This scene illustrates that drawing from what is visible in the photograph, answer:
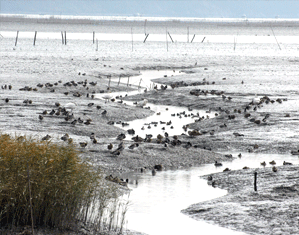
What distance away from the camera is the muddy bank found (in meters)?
7.65

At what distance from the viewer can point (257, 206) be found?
325 inches

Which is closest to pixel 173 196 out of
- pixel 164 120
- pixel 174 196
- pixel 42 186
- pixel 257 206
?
pixel 174 196

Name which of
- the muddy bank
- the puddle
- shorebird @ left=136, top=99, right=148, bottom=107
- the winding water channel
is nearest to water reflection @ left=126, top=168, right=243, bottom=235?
the winding water channel

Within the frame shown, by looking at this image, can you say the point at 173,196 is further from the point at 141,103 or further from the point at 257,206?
the point at 141,103

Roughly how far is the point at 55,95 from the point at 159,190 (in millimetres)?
10629

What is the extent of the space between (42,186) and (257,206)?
334 cm

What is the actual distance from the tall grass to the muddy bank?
6.46ft

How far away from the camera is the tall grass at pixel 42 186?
672 centimetres

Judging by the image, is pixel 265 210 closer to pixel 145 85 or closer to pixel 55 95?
pixel 55 95

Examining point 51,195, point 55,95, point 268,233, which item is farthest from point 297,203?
point 55,95

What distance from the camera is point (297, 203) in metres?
8.15

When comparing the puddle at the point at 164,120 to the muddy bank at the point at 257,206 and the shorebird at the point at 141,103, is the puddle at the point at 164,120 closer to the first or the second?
the shorebird at the point at 141,103

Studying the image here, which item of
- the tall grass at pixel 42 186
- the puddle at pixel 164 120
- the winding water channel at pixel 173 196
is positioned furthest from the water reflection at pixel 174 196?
the puddle at pixel 164 120

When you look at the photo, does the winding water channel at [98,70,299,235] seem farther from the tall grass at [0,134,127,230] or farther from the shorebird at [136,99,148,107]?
the shorebird at [136,99,148,107]
